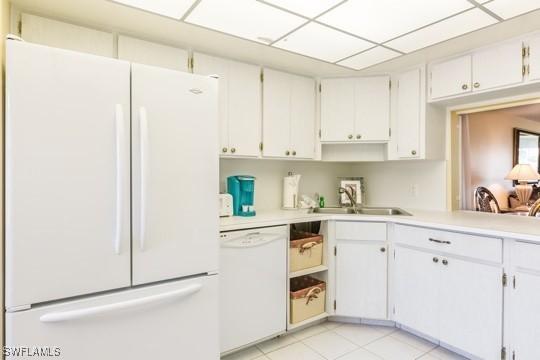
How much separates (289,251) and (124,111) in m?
1.47

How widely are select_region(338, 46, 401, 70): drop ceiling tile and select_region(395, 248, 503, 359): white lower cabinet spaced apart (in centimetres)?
145

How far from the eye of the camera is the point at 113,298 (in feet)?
4.31

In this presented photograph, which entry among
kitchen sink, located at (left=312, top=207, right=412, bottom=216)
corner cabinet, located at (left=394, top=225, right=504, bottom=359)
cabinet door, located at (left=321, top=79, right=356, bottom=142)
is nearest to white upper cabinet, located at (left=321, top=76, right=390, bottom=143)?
cabinet door, located at (left=321, top=79, right=356, bottom=142)

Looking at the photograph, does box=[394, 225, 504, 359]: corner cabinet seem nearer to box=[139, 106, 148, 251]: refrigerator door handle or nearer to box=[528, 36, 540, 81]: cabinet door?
box=[528, 36, 540, 81]: cabinet door

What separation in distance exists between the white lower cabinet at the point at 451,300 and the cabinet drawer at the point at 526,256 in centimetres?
12

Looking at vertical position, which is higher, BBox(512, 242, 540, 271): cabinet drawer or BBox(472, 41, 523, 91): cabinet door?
BBox(472, 41, 523, 91): cabinet door

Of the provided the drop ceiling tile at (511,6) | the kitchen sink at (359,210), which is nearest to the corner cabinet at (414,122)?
the kitchen sink at (359,210)

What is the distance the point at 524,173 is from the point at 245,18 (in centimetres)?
277

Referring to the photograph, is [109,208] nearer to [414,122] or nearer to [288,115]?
[288,115]

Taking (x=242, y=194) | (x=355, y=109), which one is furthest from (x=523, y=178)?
(x=242, y=194)

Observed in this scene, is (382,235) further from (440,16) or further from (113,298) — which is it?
(113,298)

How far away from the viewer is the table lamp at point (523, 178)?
2787 millimetres

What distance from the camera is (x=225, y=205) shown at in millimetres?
2359

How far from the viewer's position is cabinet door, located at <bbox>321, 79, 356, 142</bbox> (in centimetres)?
279
